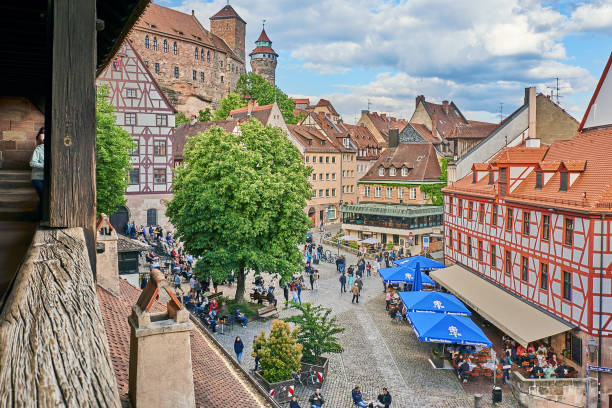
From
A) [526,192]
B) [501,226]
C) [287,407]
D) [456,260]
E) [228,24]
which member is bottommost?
[287,407]

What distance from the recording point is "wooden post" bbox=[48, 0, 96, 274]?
2.64 metres

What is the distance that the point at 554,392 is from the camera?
18156 mm

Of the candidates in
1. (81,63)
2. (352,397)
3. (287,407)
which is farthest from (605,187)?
(81,63)

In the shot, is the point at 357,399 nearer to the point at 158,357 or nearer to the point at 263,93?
the point at 158,357

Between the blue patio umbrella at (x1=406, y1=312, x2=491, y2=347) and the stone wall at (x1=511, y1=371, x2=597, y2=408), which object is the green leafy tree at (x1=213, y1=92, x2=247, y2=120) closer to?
the blue patio umbrella at (x1=406, y1=312, x2=491, y2=347)

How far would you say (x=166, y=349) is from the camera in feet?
17.2

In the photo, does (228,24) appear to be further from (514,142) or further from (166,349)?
(166,349)

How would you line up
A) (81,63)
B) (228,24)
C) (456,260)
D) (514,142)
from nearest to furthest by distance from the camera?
(81,63), (456,260), (514,142), (228,24)

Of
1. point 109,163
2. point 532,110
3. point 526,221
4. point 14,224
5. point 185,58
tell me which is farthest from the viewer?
point 185,58

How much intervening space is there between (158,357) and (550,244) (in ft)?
66.9

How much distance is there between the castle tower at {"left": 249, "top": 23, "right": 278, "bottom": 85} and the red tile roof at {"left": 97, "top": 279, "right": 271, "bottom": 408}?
103 metres

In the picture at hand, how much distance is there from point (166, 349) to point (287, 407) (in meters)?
12.6

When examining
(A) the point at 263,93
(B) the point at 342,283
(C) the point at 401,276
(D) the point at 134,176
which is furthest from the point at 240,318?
(A) the point at 263,93

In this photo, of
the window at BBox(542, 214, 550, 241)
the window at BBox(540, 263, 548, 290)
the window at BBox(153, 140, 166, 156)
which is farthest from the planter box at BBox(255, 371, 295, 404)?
the window at BBox(153, 140, 166, 156)
